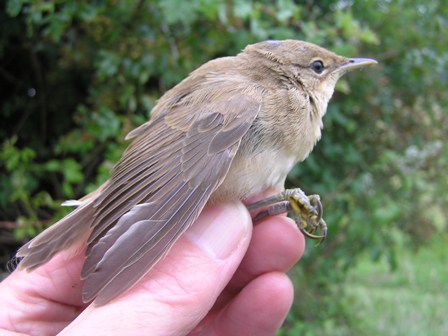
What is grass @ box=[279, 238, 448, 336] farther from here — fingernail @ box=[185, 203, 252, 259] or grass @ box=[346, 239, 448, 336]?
fingernail @ box=[185, 203, 252, 259]

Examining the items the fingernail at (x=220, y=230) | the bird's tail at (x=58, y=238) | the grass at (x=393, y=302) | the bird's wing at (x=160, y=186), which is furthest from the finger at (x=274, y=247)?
the grass at (x=393, y=302)

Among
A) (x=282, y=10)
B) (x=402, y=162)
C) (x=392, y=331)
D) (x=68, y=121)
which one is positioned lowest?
(x=392, y=331)

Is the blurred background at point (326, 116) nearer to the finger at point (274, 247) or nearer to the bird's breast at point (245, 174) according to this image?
the finger at point (274, 247)

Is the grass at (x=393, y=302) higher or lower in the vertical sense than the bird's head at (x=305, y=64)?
lower

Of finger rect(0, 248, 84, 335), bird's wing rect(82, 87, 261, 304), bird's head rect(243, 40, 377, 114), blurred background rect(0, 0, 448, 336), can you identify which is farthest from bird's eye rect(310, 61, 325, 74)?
finger rect(0, 248, 84, 335)

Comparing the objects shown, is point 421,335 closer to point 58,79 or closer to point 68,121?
point 68,121

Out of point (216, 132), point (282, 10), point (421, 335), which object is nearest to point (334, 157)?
point (282, 10)

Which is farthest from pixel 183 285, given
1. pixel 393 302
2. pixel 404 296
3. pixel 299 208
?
pixel 404 296
